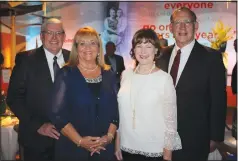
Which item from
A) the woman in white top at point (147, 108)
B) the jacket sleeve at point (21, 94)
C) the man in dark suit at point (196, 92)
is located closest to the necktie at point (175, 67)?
the man in dark suit at point (196, 92)

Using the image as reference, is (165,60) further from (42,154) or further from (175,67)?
(42,154)

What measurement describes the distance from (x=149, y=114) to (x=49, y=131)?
3.02ft

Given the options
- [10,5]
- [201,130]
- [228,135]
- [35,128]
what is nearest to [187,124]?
[201,130]

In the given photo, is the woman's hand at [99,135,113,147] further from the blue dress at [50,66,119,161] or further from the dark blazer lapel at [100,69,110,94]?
the dark blazer lapel at [100,69,110,94]

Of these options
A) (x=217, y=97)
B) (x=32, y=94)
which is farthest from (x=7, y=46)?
(x=217, y=97)

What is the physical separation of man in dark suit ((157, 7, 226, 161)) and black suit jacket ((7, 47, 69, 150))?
1126 millimetres

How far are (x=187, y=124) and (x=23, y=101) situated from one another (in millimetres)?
1464

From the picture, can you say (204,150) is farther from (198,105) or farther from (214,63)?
(214,63)

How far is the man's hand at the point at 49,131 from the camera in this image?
2.48 m

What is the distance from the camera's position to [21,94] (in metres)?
2.63

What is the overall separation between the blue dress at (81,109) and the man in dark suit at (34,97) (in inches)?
13.3

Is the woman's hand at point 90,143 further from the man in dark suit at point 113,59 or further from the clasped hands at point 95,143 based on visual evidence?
the man in dark suit at point 113,59

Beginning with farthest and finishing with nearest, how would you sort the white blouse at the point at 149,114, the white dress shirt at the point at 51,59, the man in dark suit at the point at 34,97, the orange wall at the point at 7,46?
1. the orange wall at the point at 7,46
2. the white dress shirt at the point at 51,59
3. the man in dark suit at the point at 34,97
4. the white blouse at the point at 149,114

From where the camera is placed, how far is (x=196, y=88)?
97.0 inches
